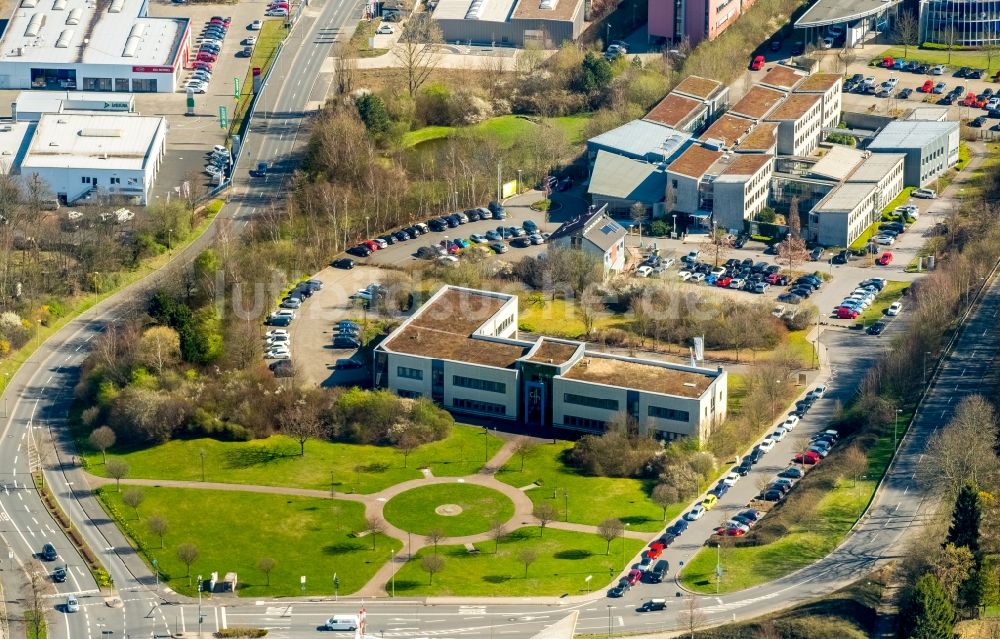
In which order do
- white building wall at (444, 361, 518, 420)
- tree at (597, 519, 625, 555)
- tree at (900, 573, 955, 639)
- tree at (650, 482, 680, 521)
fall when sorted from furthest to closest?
white building wall at (444, 361, 518, 420) < tree at (650, 482, 680, 521) < tree at (597, 519, 625, 555) < tree at (900, 573, 955, 639)

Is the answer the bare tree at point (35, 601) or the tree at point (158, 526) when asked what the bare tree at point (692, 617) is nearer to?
the tree at point (158, 526)

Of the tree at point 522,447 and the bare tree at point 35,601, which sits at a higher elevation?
the tree at point 522,447

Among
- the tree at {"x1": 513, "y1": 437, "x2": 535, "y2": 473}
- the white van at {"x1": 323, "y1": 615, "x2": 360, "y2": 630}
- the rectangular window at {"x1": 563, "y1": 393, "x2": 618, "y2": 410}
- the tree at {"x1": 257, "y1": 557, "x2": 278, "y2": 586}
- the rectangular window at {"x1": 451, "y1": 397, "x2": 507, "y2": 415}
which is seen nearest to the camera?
the white van at {"x1": 323, "y1": 615, "x2": 360, "y2": 630}

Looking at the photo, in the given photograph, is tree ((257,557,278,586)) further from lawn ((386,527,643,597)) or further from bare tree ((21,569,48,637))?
bare tree ((21,569,48,637))

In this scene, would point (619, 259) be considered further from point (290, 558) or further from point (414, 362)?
point (290, 558)

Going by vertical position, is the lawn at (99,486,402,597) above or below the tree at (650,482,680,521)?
below

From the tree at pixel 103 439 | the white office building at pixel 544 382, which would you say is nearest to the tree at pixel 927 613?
the white office building at pixel 544 382

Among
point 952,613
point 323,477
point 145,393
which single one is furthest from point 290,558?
point 952,613

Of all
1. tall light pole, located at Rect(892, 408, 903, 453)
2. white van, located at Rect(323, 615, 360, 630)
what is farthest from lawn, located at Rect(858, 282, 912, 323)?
white van, located at Rect(323, 615, 360, 630)
